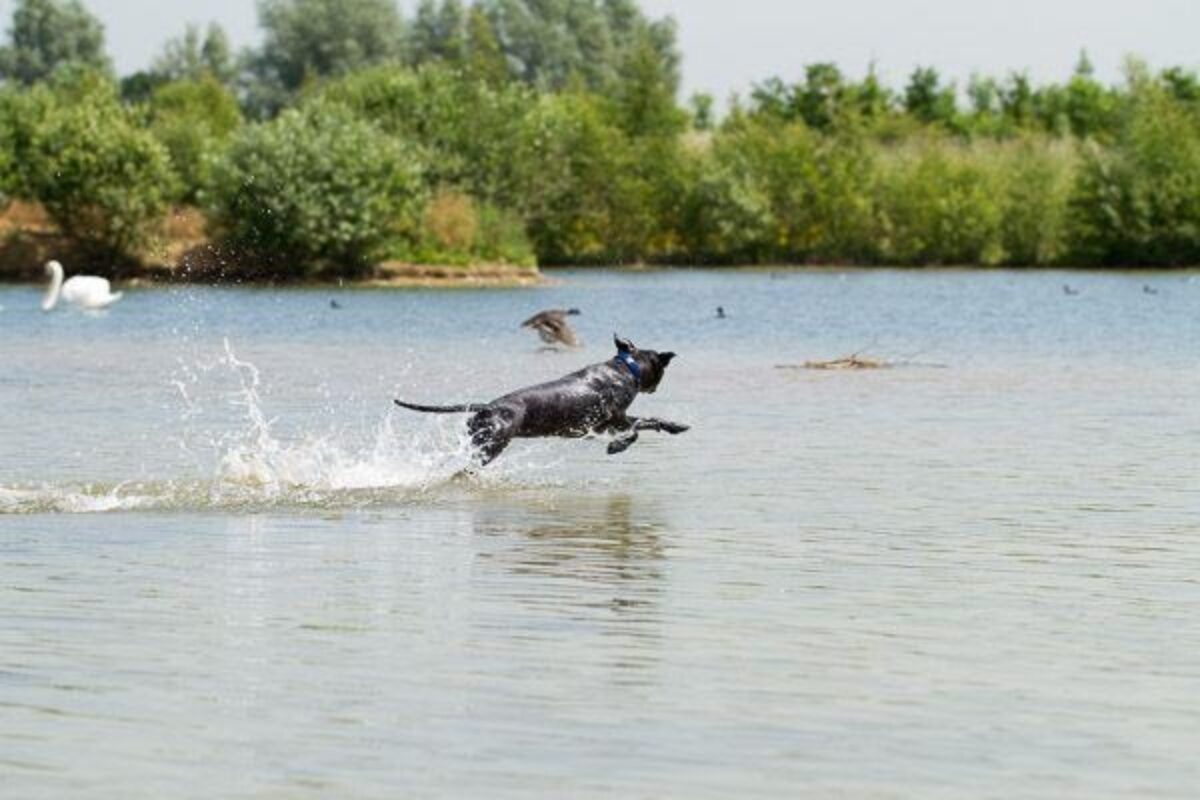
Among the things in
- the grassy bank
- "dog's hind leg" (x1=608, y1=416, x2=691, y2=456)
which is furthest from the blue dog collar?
the grassy bank

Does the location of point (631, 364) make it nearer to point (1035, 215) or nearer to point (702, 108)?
point (1035, 215)

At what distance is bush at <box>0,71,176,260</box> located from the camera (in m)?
79.0

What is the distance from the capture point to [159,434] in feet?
78.5

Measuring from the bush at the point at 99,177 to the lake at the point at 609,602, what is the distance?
49.9m

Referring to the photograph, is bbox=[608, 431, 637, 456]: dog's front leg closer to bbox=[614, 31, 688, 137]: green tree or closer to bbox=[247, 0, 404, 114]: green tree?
bbox=[614, 31, 688, 137]: green tree

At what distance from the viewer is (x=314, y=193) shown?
7688cm

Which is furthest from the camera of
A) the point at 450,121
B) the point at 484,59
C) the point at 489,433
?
the point at 484,59

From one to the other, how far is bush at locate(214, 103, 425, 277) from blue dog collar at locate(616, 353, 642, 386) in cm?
5869

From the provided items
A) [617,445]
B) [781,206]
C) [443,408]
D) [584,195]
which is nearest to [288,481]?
[443,408]

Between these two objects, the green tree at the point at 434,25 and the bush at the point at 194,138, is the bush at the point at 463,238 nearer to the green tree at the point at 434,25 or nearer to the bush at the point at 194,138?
the bush at the point at 194,138

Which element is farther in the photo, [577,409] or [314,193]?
[314,193]

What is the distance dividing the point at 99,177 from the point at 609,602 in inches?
2703

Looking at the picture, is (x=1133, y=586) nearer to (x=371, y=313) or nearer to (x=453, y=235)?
(x=371, y=313)

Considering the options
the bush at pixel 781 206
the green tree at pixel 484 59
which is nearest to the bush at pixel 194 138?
the green tree at pixel 484 59
